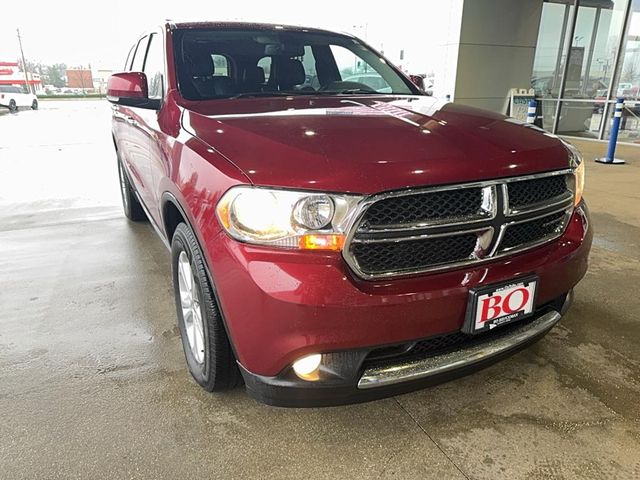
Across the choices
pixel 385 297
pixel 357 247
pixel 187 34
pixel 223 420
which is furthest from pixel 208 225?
pixel 187 34

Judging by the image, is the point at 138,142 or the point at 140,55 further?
the point at 140,55

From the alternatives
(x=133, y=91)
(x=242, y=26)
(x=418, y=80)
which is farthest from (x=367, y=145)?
(x=418, y=80)

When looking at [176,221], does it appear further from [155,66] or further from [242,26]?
[242,26]

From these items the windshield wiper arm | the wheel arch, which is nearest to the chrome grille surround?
the wheel arch

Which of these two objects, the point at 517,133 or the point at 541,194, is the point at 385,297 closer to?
the point at 541,194

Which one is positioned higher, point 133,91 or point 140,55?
point 140,55

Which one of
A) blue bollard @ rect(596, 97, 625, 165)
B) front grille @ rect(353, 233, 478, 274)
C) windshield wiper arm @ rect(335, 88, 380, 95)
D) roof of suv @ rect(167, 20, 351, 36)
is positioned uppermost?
A: roof of suv @ rect(167, 20, 351, 36)

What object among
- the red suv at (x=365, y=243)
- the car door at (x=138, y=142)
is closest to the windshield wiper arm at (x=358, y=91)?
the red suv at (x=365, y=243)

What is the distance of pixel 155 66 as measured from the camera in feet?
8.64

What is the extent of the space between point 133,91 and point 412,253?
1.66 metres

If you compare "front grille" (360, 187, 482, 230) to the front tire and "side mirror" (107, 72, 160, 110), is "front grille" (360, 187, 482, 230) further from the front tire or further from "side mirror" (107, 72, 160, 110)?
"side mirror" (107, 72, 160, 110)

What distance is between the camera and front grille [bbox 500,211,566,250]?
1613 millimetres

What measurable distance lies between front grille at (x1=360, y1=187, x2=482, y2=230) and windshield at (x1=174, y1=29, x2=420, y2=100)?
1.24 m

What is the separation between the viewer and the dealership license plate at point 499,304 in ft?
4.83
